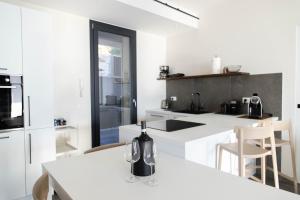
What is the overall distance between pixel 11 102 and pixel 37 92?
0.27 m

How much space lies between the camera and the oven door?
7.14ft

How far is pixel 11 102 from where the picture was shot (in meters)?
2.23

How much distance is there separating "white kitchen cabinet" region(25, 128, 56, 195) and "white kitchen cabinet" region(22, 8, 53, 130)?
82 millimetres

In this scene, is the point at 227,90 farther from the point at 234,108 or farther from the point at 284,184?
the point at 284,184

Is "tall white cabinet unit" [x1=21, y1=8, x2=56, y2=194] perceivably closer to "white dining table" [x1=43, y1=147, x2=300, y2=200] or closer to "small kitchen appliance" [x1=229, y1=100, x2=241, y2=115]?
"white dining table" [x1=43, y1=147, x2=300, y2=200]

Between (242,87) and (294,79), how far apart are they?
0.70m

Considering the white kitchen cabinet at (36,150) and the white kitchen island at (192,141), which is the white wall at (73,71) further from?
the white kitchen island at (192,141)

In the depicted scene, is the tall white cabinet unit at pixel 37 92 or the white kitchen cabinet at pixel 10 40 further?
the tall white cabinet unit at pixel 37 92

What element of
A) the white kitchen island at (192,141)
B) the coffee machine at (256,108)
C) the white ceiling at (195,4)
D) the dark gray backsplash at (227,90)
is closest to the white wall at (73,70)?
the white kitchen island at (192,141)

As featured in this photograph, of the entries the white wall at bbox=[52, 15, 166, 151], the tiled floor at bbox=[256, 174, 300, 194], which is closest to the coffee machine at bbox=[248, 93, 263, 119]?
the tiled floor at bbox=[256, 174, 300, 194]

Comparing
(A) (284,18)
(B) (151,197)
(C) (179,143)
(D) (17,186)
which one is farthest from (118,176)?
(A) (284,18)

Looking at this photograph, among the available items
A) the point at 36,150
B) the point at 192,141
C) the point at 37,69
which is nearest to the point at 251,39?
the point at 192,141

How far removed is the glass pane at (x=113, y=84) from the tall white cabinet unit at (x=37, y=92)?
108cm

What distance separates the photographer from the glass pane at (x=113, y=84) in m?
3.50
